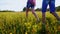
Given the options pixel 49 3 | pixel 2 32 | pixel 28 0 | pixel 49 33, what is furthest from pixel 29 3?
pixel 49 33

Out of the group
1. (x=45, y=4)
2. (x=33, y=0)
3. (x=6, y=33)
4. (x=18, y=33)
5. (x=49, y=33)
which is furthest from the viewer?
(x=33, y=0)

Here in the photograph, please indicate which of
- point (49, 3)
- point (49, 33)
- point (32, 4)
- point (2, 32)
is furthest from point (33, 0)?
point (49, 33)

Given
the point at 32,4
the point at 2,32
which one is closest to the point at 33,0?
the point at 32,4

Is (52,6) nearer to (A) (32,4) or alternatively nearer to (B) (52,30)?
(A) (32,4)

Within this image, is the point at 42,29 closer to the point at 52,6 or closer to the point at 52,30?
the point at 52,30

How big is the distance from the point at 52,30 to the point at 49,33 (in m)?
0.22

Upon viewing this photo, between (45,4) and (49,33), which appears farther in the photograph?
(45,4)

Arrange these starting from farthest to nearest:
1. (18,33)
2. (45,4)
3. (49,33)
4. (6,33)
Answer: (45,4), (6,33), (18,33), (49,33)

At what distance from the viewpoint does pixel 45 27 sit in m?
4.39

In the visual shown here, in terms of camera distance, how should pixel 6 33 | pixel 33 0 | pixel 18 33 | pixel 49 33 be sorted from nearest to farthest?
pixel 49 33 < pixel 18 33 < pixel 6 33 < pixel 33 0

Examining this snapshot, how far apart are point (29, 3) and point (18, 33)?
14.2 feet

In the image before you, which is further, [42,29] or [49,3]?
[49,3]

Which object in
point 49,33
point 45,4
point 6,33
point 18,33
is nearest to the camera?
point 49,33

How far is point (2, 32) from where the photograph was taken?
4.63 metres
